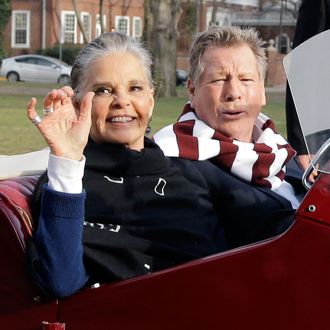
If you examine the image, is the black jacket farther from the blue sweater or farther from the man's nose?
the blue sweater

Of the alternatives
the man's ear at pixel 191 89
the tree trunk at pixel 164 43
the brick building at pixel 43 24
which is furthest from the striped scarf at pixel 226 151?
the brick building at pixel 43 24

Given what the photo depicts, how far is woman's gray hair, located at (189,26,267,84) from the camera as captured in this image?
3.22 meters

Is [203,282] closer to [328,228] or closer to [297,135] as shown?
[328,228]

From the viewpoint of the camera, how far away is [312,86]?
2.42 m

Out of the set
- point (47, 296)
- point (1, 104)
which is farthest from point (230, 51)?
point (1, 104)

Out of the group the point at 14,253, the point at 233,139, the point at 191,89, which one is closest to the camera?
the point at 14,253

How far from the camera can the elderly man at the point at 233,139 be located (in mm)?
2941

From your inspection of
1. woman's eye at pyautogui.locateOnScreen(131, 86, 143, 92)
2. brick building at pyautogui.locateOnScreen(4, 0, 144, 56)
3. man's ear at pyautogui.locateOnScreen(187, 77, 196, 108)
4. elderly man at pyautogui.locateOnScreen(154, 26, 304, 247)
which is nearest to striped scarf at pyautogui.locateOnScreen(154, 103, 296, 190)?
elderly man at pyautogui.locateOnScreen(154, 26, 304, 247)

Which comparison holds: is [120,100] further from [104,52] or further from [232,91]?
[232,91]

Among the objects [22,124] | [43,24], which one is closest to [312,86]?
[22,124]

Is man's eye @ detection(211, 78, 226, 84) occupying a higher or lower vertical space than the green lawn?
higher

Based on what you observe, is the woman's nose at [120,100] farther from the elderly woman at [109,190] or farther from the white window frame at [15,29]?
the white window frame at [15,29]

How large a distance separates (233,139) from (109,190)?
0.62 metres

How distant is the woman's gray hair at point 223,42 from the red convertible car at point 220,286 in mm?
762
